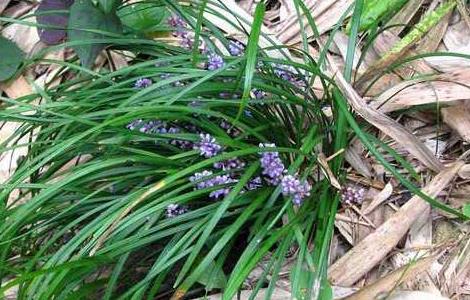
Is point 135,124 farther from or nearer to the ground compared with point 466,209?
farther from the ground

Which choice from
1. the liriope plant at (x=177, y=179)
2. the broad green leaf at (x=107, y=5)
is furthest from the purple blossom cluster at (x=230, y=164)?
the broad green leaf at (x=107, y=5)

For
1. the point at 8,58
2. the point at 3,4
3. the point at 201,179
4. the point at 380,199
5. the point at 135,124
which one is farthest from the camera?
the point at 3,4

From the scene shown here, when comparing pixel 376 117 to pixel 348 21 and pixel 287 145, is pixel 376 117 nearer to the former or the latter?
pixel 287 145

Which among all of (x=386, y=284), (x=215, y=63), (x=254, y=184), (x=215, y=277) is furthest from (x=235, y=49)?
(x=386, y=284)

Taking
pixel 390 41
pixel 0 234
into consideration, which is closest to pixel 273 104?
pixel 390 41

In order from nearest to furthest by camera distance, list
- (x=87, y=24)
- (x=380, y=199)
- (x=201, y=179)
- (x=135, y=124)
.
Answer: (x=201, y=179), (x=135, y=124), (x=380, y=199), (x=87, y=24)

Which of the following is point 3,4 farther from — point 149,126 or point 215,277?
point 215,277

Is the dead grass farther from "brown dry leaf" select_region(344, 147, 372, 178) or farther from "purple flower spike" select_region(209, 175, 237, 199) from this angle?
"purple flower spike" select_region(209, 175, 237, 199)
